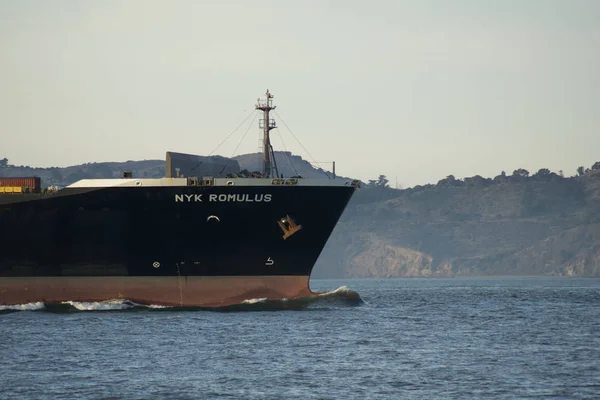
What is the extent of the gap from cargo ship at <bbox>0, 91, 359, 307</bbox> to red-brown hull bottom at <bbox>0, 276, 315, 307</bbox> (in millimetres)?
68

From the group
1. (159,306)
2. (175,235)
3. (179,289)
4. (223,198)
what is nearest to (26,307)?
(159,306)

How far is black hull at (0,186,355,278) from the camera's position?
222 ft

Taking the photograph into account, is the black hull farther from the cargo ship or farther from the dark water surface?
the dark water surface

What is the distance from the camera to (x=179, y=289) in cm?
6825

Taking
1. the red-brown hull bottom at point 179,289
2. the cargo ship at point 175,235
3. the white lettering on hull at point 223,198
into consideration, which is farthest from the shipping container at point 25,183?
the white lettering on hull at point 223,198

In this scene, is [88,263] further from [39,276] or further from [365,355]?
[365,355]

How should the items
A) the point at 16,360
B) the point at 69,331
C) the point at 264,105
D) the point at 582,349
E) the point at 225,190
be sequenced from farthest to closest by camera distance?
the point at 264,105 < the point at 225,190 < the point at 69,331 < the point at 582,349 < the point at 16,360

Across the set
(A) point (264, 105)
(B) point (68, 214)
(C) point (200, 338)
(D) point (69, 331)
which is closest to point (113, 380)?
(C) point (200, 338)

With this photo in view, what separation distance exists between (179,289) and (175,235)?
12.1 feet

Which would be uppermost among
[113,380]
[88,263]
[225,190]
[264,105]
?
[264,105]

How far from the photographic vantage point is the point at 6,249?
232 ft

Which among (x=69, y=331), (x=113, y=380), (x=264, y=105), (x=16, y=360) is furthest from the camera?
(x=264, y=105)

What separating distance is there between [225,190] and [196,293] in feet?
23.9

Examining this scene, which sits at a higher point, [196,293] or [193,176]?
[193,176]
